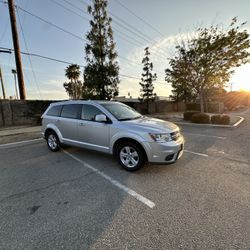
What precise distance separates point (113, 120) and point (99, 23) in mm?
15825

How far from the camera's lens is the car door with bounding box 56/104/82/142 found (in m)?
4.94

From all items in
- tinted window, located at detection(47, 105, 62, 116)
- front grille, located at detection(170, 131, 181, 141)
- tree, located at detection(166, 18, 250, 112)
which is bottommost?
front grille, located at detection(170, 131, 181, 141)

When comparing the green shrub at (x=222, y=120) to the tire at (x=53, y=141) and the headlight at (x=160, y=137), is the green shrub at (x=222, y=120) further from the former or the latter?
the tire at (x=53, y=141)

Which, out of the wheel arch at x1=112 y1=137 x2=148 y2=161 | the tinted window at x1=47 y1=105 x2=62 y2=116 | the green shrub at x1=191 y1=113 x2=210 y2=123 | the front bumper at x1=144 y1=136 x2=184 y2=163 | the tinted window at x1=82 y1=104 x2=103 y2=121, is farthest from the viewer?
the green shrub at x1=191 y1=113 x2=210 y2=123

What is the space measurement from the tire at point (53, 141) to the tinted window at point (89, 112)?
1533 millimetres

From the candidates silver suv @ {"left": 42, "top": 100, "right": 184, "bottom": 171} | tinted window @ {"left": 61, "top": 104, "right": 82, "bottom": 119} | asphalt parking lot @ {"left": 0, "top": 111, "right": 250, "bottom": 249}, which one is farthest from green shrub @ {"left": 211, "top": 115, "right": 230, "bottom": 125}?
tinted window @ {"left": 61, "top": 104, "right": 82, "bottom": 119}

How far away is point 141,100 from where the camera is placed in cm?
2355

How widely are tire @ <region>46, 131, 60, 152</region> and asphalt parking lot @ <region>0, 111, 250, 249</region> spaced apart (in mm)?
822

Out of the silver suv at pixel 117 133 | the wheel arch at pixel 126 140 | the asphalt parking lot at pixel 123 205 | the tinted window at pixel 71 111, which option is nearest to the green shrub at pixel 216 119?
the asphalt parking lot at pixel 123 205

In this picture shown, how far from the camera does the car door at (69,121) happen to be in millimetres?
4941

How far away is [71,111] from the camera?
5.15 m

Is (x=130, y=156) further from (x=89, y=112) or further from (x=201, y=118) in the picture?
(x=201, y=118)

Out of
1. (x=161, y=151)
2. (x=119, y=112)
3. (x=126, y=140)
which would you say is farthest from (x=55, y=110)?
(x=161, y=151)

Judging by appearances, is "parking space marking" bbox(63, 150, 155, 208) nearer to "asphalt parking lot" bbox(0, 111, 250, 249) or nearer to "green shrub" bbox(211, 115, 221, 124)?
"asphalt parking lot" bbox(0, 111, 250, 249)
